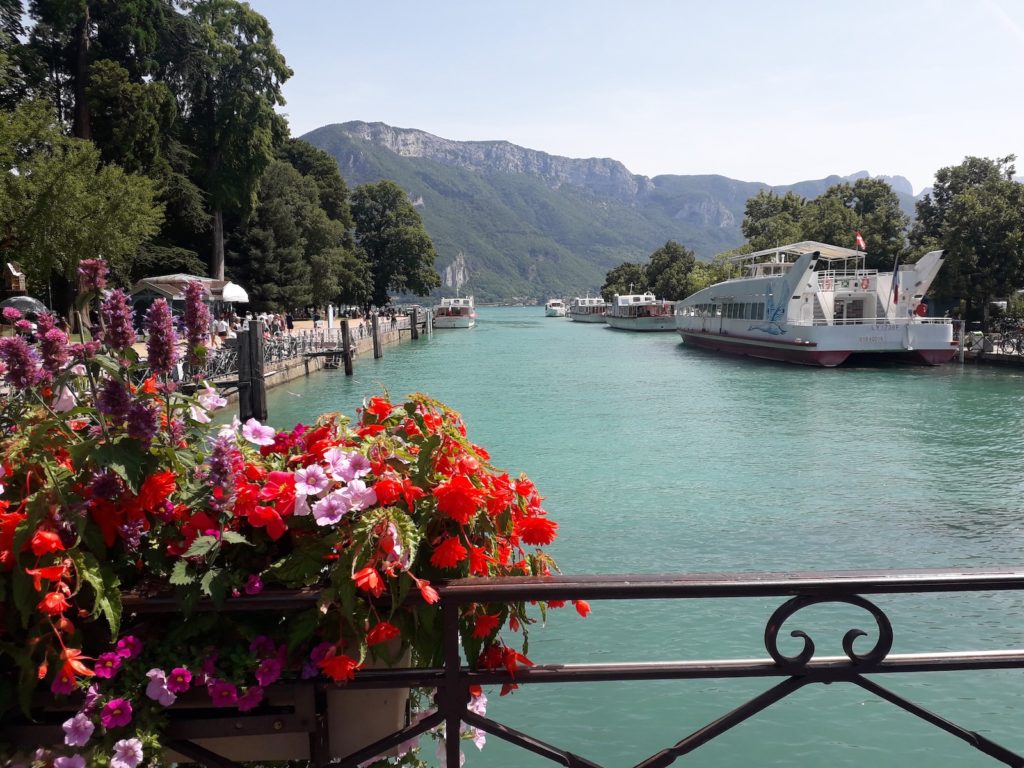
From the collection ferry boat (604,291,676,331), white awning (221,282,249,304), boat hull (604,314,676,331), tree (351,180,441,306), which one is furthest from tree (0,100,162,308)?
tree (351,180,441,306)

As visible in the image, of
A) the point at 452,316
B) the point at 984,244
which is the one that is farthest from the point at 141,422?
the point at 452,316

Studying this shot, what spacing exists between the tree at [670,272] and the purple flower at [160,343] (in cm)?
9171

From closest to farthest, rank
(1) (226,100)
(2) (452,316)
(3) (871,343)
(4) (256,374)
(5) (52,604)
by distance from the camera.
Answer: (5) (52,604) → (4) (256,374) → (3) (871,343) → (1) (226,100) → (2) (452,316)

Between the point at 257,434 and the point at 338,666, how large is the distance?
2.24 ft

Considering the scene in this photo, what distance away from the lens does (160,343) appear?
2246mm

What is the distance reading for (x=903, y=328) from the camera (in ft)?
116

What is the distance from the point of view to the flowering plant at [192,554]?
2014 millimetres

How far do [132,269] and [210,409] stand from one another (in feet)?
137

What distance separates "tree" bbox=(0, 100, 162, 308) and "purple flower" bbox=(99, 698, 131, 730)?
2466 cm

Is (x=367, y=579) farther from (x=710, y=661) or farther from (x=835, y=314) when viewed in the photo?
(x=835, y=314)

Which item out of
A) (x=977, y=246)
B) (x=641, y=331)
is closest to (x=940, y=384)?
(x=977, y=246)

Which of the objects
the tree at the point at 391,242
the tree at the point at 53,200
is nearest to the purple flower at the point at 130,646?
the tree at the point at 53,200

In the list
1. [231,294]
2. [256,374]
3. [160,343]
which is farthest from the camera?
[231,294]

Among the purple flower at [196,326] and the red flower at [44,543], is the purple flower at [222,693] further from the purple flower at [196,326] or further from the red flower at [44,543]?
the purple flower at [196,326]
